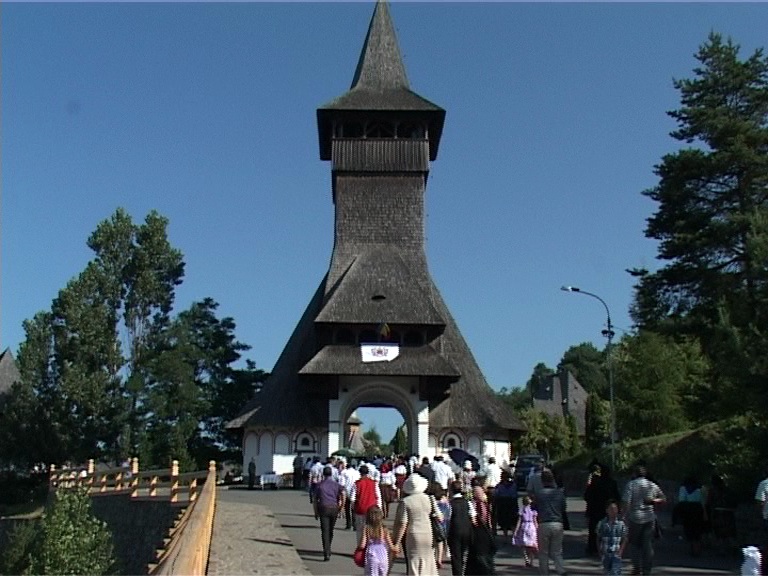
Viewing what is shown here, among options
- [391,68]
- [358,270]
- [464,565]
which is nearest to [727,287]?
[358,270]

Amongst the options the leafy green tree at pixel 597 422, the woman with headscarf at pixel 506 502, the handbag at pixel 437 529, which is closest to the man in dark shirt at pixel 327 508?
the handbag at pixel 437 529

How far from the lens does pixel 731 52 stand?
97.7ft

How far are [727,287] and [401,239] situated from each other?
636 inches

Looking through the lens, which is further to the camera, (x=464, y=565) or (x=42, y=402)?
(x=42, y=402)

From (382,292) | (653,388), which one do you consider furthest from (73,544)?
(653,388)

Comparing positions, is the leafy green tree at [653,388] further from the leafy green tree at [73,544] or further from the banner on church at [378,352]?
the leafy green tree at [73,544]

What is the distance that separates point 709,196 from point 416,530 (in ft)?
71.0

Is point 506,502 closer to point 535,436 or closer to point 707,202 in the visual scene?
point 707,202

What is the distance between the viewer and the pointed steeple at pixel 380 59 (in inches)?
1716

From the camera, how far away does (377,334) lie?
118 ft

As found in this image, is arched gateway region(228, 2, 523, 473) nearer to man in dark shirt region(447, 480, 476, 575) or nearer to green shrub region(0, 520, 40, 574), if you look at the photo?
green shrub region(0, 520, 40, 574)

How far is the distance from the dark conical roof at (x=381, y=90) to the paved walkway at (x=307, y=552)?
23169 mm

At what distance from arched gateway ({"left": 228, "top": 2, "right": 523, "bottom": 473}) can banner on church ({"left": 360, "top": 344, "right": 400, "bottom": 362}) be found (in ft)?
0.13

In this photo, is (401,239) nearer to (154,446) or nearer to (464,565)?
(154,446)
